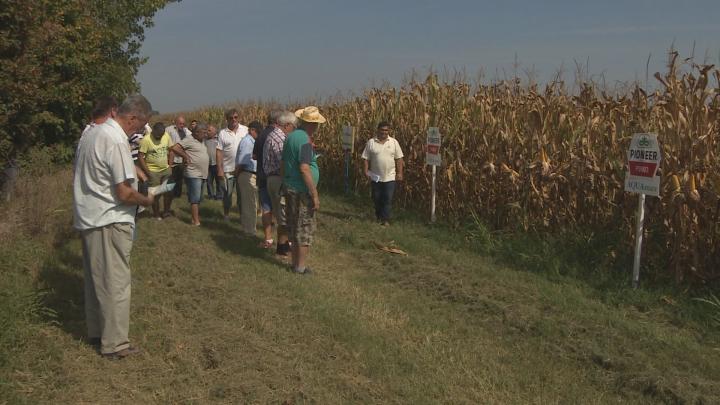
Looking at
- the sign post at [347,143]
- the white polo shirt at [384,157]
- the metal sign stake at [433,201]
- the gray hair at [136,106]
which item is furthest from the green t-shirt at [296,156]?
the sign post at [347,143]

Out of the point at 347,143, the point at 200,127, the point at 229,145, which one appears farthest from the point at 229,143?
the point at 347,143

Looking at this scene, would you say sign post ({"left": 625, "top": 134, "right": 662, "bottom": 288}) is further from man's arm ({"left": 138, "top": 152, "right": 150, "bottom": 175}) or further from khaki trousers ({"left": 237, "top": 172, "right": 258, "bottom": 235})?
man's arm ({"left": 138, "top": 152, "right": 150, "bottom": 175})

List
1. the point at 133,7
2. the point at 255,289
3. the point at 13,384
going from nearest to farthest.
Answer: the point at 13,384 < the point at 255,289 < the point at 133,7

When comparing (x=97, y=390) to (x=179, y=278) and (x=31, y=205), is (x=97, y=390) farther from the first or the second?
(x=31, y=205)

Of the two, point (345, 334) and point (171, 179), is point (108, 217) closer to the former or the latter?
point (345, 334)

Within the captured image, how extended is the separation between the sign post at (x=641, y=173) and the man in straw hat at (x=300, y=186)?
3.61m

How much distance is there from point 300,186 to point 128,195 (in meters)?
2.65


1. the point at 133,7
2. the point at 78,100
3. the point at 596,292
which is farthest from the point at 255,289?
the point at 133,7

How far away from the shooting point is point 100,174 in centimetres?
427

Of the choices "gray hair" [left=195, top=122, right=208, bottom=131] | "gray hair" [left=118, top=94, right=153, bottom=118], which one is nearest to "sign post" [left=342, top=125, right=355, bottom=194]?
"gray hair" [left=195, top=122, right=208, bottom=131]

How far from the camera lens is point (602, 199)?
7781 millimetres

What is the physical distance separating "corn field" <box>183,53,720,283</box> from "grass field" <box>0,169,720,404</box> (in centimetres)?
103

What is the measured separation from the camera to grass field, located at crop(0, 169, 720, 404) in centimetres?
415

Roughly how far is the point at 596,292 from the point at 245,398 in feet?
14.2
